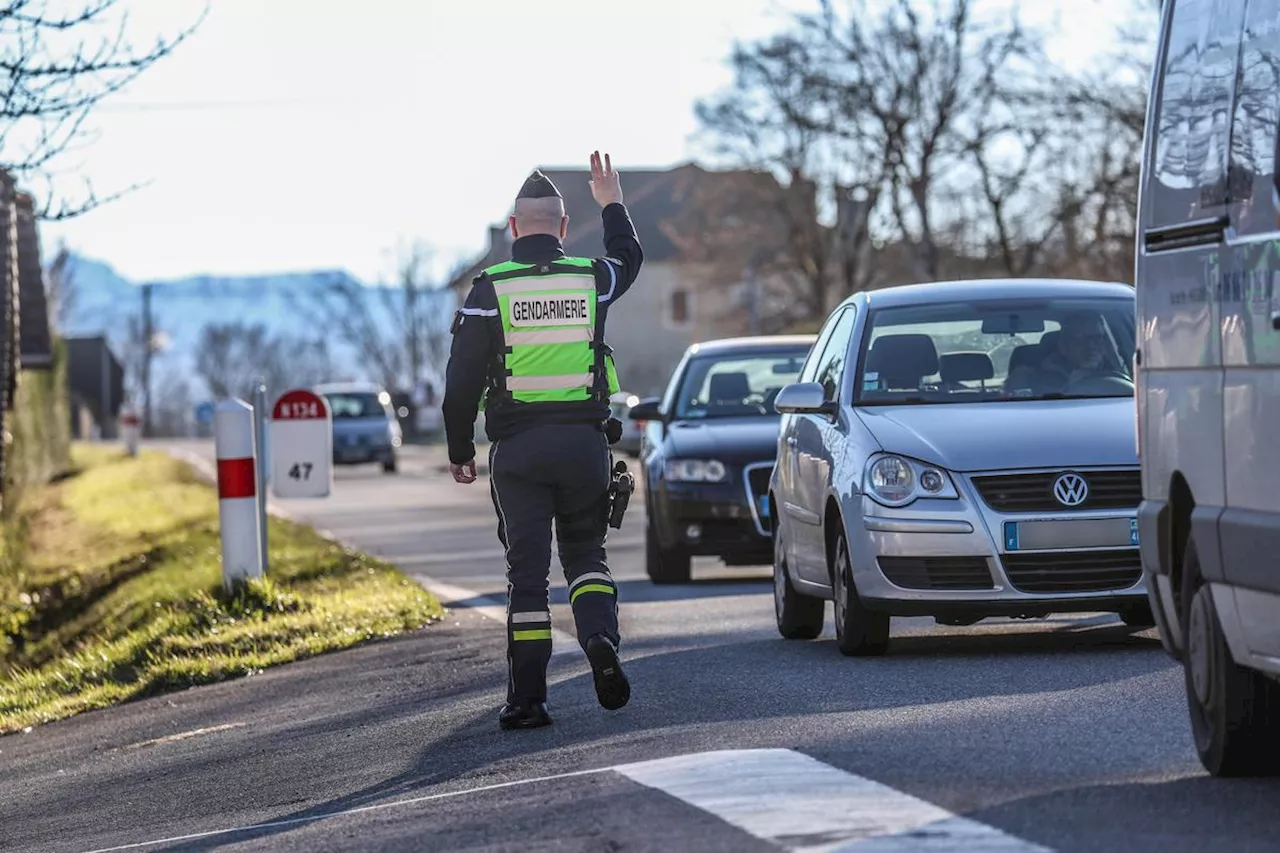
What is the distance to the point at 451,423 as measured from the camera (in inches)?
341

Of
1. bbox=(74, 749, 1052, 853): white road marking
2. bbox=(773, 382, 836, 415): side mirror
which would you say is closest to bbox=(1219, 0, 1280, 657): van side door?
bbox=(74, 749, 1052, 853): white road marking

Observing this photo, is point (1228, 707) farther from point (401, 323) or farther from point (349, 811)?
point (401, 323)

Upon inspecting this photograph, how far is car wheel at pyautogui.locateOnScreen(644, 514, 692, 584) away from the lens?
16.8 meters

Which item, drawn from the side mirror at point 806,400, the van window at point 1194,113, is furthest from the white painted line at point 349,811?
the side mirror at point 806,400

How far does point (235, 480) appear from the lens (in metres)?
14.3

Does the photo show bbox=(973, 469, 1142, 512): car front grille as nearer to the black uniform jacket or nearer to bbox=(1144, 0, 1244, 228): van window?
the black uniform jacket

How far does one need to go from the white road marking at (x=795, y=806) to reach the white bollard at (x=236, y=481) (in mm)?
7242

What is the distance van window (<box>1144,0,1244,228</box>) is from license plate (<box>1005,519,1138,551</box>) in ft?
10.2

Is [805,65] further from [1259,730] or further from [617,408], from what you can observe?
[1259,730]

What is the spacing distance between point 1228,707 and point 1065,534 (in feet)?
11.7

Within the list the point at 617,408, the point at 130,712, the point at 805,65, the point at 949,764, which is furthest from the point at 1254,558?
the point at 805,65

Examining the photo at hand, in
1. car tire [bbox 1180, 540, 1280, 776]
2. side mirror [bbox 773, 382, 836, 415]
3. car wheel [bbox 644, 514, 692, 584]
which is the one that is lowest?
car wheel [bbox 644, 514, 692, 584]

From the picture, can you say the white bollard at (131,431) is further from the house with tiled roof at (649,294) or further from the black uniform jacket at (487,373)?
the black uniform jacket at (487,373)

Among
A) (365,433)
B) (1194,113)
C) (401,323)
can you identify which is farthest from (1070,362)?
(401,323)
